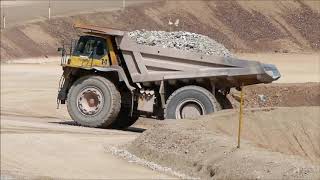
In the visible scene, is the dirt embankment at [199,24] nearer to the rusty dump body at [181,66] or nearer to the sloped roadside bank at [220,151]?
the rusty dump body at [181,66]

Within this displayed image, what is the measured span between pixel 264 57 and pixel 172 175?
109ft

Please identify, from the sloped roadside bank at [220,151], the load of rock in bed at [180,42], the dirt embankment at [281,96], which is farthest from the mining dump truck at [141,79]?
the dirt embankment at [281,96]

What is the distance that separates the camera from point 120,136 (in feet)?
62.5

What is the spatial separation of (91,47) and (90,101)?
1.43 m

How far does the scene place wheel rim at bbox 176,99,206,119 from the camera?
65.0 ft

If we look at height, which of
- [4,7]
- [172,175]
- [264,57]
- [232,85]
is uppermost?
[4,7]

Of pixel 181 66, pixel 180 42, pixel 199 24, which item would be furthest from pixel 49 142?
pixel 199 24

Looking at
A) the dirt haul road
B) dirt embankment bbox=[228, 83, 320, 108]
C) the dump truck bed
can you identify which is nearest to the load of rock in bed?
the dump truck bed

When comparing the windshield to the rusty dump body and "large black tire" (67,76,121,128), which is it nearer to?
the rusty dump body

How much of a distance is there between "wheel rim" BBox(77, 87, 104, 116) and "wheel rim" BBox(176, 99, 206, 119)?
210 centimetres

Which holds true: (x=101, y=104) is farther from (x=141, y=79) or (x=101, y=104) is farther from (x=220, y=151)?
(x=220, y=151)

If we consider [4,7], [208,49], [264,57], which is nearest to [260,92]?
[208,49]

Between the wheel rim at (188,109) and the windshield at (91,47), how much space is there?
2463 mm

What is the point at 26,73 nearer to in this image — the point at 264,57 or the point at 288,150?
the point at 264,57
